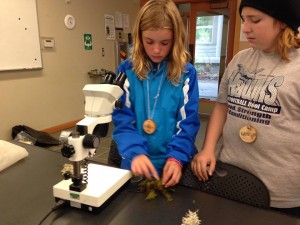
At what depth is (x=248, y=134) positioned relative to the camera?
3.00ft

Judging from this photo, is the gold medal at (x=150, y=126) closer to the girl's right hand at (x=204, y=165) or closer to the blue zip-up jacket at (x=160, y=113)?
the blue zip-up jacket at (x=160, y=113)

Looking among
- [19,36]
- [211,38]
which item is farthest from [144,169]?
[211,38]

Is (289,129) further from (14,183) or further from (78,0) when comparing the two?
(78,0)

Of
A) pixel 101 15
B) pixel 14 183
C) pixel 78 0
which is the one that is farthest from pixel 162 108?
pixel 101 15

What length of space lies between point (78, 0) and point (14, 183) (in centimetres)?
396

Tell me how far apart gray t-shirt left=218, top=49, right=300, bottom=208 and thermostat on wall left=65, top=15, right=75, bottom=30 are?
12.0 feet

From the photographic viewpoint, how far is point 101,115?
0.71 metres

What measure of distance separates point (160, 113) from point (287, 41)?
504 mm

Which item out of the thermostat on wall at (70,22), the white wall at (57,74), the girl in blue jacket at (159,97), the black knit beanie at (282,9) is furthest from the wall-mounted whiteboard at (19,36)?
the black knit beanie at (282,9)

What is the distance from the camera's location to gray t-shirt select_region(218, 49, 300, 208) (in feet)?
2.76

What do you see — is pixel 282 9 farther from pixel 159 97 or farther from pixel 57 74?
pixel 57 74

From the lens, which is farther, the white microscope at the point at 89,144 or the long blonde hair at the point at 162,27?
the long blonde hair at the point at 162,27

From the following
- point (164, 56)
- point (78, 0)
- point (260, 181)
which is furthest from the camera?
point (78, 0)

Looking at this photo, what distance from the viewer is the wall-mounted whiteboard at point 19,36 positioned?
3201mm
